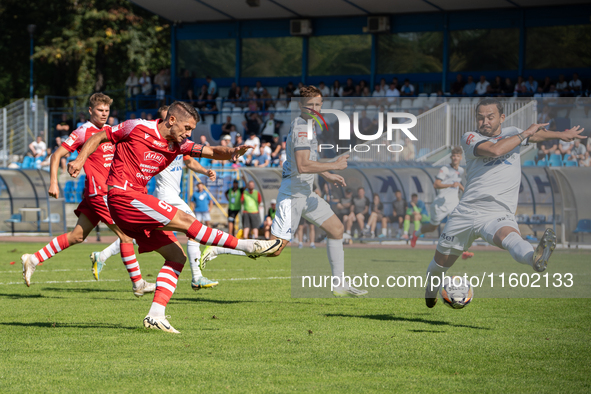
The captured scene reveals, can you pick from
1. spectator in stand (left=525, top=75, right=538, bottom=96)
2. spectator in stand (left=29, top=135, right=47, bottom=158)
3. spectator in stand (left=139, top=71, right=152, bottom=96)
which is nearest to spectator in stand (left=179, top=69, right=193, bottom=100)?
spectator in stand (left=139, top=71, right=152, bottom=96)

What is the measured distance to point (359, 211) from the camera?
10.2 meters

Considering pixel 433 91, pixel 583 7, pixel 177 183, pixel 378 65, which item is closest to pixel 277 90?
pixel 378 65

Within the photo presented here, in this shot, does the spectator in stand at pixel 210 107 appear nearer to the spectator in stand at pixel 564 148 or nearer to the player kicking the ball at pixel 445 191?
the player kicking the ball at pixel 445 191

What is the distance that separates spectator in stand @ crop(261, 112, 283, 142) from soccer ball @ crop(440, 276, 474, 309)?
21031 mm

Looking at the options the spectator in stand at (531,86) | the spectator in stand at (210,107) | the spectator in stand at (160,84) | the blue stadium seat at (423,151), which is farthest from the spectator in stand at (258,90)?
the blue stadium seat at (423,151)

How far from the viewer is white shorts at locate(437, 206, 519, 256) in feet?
25.3

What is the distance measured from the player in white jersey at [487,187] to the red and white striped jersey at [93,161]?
416cm

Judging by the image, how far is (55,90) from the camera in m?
45.5

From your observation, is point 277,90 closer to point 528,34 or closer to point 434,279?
point 528,34

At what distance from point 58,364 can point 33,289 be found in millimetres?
5343

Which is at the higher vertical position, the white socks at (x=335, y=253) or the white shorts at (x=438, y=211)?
the white shorts at (x=438, y=211)

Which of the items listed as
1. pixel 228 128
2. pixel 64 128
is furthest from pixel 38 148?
pixel 228 128

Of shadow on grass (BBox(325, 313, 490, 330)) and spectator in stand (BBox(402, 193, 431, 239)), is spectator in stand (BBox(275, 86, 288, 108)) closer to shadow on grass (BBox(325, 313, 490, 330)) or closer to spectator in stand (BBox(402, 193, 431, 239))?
spectator in stand (BBox(402, 193, 431, 239))

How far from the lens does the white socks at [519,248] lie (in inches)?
283
